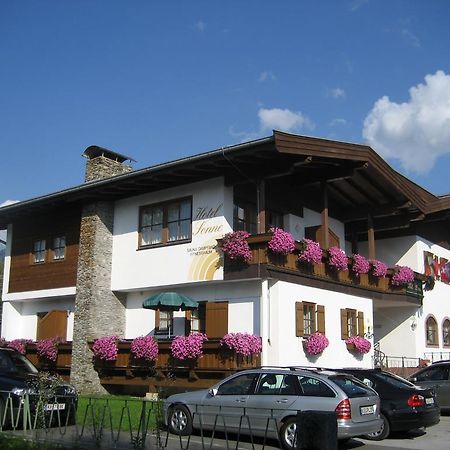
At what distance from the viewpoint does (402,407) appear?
12.6 m

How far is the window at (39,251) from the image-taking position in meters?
25.4

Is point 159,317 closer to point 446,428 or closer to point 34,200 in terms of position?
point 34,200

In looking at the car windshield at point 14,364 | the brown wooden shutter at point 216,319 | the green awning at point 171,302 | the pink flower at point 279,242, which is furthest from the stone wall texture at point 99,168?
the car windshield at point 14,364

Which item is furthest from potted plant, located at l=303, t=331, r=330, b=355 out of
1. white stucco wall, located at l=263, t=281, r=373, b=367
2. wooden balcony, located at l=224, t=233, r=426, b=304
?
wooden balcony, located at l=224, t=233, r=426, b=304

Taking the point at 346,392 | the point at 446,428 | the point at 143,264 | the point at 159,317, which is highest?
the point at 143,264

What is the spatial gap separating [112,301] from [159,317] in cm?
204

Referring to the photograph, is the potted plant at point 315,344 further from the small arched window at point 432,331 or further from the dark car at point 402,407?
the small arched window at point 432,331

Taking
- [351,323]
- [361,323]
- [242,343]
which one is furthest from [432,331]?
[242,343]

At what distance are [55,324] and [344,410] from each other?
16.4m

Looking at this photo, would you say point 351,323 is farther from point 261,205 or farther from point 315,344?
point 261,205

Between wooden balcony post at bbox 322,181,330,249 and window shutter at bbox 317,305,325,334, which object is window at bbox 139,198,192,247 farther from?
window shutter at bbox 317,305,325,334

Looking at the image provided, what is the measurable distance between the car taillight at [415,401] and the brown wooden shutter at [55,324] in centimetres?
1529

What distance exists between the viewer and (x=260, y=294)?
18.5 m

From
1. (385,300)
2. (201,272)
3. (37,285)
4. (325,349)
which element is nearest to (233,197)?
(201,272)
